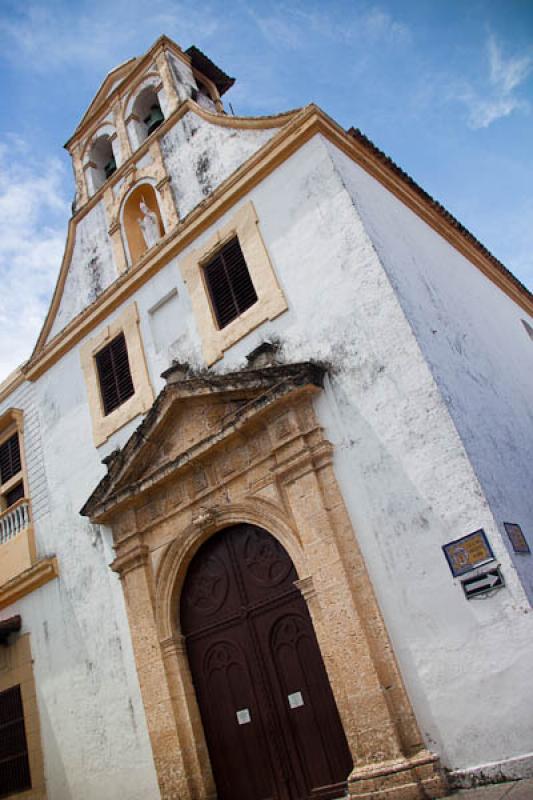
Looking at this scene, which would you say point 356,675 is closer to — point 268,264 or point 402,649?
point 402,649

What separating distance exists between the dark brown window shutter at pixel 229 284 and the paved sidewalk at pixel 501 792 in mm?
5476

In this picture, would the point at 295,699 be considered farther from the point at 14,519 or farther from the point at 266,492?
the point at 14,519

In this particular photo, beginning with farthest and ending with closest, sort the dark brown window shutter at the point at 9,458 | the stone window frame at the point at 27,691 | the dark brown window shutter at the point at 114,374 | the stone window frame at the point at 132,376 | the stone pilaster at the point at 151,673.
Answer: the dark brown window shutter at the point at 9,458, the dark brown window shutter at the point at 114,374, the stone window frame at the point at 132,376, the stone window frame at the point at 27,691, the stone pilaster at the point at 151,673

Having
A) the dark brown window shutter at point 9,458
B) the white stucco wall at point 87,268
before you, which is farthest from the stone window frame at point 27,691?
the white stucco wall at point 87,268

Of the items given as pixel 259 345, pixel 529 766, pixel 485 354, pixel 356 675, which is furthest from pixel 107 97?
pixel 529 766

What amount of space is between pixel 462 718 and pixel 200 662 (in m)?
3.28

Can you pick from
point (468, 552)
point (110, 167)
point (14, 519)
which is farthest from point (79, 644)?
point (110, 167)

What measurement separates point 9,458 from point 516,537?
8.67 m

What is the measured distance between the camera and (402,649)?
6.21m

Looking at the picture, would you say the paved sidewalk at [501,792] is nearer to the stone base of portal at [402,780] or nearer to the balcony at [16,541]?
the stone base of portal at [402,780]

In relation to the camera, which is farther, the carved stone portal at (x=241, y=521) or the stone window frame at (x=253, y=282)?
the stone window frame at (x=253, y=282)

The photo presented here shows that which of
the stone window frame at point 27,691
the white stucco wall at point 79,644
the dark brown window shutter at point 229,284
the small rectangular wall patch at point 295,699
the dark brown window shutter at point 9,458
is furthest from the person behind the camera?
the dark brown window shutter at point 9,458

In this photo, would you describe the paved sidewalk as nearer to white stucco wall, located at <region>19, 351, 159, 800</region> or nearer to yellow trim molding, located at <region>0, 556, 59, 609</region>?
white stucco wall, located at <region>19, 351, 159, 800</region>

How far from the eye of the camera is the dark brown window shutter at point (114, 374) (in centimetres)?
989
